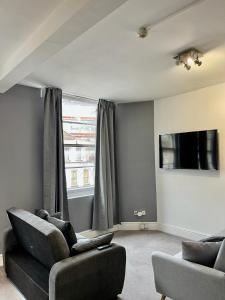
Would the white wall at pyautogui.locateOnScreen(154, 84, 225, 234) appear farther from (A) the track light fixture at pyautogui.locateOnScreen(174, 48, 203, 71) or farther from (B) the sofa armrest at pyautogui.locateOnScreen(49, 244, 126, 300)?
(B) the sofa armrest at pyautogui.locateOnScreen(49, 244, 126, 300)

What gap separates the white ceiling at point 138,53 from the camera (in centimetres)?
190

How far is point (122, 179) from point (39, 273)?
280 centimetres

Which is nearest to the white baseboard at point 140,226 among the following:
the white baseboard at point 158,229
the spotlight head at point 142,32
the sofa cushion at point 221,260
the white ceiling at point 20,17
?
the white baseboard at point 158,229

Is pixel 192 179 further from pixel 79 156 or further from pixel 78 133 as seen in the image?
pixel 78 133

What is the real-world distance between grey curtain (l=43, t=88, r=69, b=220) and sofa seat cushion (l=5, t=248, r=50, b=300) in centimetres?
98

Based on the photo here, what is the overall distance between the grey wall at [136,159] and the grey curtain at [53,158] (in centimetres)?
140

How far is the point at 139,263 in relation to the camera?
3.36 metres

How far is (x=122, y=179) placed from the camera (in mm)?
4957

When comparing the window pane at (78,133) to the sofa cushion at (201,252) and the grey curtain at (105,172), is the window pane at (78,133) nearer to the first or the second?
the grey curtain at (105,172)

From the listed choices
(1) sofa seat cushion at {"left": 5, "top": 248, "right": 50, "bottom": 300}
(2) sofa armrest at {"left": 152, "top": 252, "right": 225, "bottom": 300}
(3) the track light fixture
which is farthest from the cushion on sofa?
(3) the track light fixture

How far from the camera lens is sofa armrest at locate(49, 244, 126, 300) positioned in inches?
79.7

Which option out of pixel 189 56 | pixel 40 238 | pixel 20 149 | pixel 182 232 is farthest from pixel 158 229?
pixel 189 56

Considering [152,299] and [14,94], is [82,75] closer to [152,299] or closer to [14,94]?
[14,94]

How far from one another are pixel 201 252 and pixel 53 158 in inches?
97.6
